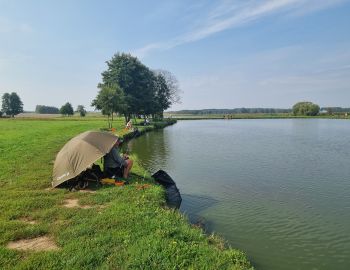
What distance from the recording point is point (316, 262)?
817cm

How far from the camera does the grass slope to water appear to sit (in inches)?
254

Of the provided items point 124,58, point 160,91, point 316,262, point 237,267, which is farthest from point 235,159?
point 160,91

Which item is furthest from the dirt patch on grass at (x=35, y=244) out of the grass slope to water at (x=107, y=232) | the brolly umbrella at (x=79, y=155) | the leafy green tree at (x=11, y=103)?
the leafy green tree at (x=11, y=103)

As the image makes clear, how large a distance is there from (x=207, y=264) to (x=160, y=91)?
286 ft

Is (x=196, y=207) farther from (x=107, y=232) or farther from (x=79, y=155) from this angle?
(x=107, y=232)

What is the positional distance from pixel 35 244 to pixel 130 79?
2177 inches

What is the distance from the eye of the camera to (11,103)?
127m

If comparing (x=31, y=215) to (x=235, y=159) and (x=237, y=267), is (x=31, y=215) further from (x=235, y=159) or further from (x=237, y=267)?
(x=235, y=159)

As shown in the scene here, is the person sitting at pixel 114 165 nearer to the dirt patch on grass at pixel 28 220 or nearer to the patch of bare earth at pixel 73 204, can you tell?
the patch of bare earth at pixel 73 204

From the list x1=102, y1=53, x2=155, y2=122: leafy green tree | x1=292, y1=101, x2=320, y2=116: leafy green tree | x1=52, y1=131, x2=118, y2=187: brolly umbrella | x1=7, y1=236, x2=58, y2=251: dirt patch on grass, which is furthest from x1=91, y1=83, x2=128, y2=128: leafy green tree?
x1=292, y1=101, x2=320, y2=116: leafy green tree

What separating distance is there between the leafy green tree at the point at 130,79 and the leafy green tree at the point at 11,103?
81.8 meters

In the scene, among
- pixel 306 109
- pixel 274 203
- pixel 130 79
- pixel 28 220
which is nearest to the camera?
pixel 28 220

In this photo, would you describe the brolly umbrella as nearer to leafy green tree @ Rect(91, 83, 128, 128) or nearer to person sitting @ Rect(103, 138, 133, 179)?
person sitting @ Rect(103, 138, 133, 179)

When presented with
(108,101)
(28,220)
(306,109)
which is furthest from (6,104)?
(28,220)
